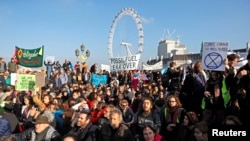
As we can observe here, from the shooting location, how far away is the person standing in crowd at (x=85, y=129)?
5.46m

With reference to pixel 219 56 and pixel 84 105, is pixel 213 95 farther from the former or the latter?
pixel 84 105

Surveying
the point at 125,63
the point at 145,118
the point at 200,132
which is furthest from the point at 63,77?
the point at 200,132

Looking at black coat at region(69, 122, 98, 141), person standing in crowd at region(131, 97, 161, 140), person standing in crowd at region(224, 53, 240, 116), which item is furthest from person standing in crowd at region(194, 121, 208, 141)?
black coat at region(69, 122, 98, 141)

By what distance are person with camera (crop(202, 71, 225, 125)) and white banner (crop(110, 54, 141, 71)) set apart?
8.99m

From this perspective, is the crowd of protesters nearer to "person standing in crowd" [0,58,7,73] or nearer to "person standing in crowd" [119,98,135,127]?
"person standing in crowd" [119,98,135,127]

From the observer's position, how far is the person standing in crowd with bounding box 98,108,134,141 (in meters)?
5.28

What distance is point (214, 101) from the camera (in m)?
5.84

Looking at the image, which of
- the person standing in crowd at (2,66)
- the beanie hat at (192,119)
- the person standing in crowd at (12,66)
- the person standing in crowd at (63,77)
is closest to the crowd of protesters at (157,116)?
the beanie hat at (192,119)

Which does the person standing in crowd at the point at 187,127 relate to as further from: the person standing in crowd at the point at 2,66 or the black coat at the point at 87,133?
the person standing in crowd at the point at 2,66

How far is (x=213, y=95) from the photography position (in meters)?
5.91

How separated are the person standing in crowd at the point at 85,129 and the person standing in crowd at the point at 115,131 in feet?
0.44

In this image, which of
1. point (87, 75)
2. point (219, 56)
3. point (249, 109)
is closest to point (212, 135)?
point (249, 109)

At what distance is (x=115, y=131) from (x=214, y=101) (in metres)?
1.83

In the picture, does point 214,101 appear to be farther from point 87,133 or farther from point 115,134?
point 87,133
